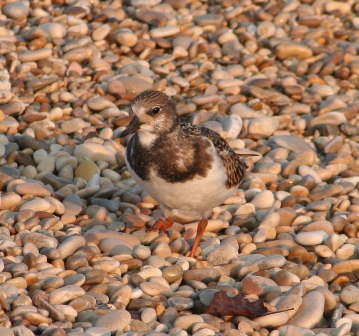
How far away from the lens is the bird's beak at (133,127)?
5616 millimetres

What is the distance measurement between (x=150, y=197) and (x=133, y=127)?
1528mm

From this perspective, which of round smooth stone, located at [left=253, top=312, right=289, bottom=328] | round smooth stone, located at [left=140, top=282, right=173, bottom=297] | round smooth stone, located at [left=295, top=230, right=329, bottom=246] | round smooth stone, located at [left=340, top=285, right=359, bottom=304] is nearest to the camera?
round smooth stone, located at [left=253, top=312, right=289, bottom=328]

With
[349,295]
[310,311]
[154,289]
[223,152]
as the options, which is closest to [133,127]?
[223,152]

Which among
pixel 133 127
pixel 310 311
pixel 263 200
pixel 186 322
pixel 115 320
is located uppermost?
pixel 133 127

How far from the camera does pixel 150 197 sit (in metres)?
7.04

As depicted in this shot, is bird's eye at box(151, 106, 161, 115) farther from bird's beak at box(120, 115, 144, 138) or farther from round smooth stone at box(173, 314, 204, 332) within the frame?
round smooth stone at box(173, 314, 204, 332)

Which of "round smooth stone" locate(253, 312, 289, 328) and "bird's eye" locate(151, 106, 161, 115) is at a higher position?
"bird's eye" locate(151, 106, 161, 115)

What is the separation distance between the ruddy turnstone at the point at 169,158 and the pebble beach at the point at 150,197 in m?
0.53

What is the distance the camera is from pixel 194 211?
6164 mm

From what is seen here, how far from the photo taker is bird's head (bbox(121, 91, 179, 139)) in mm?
5715

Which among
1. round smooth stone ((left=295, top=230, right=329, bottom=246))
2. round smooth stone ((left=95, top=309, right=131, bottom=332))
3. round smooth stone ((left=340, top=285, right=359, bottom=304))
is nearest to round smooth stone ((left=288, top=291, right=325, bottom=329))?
round smooth stone ((left=340, top=285, right=359, bottom=304))

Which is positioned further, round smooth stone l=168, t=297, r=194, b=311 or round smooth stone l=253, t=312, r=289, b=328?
round smooth stone l=168, t=297, r=194, b=311

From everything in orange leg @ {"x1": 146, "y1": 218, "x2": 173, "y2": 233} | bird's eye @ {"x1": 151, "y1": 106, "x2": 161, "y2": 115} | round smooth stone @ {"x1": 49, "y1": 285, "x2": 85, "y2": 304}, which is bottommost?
orange leg @ {"x1": 146, "y1": 218, "x2": 173, "y2": 233}

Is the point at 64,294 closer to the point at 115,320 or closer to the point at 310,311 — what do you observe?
the point at 115,320
